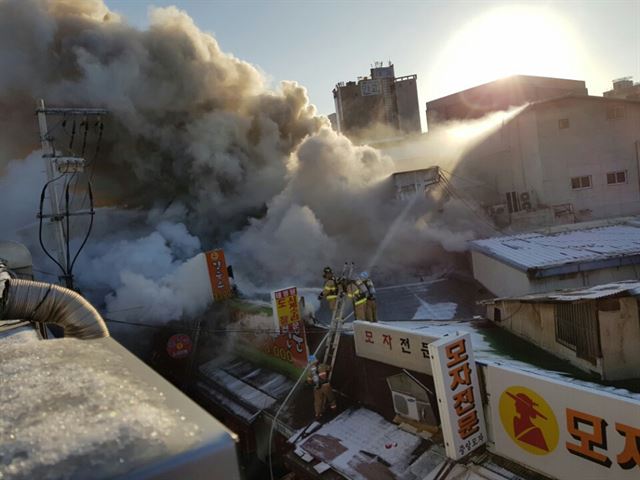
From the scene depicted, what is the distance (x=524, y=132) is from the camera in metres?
26.0

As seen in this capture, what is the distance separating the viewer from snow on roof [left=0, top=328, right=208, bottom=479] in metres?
1.25

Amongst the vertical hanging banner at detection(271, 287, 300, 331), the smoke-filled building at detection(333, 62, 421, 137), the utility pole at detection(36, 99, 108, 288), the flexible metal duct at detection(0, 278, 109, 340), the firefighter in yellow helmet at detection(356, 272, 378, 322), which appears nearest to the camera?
the flexible metal duct at detection(0, 278, 109, 340)

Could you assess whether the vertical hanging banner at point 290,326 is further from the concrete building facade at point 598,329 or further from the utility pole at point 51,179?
the concrete building facade at point 598,329

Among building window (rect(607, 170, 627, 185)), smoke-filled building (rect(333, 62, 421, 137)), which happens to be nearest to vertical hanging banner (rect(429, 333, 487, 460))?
building window (rect(607, 170, 627, 185))

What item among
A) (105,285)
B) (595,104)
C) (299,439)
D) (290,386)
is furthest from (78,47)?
(595,104)

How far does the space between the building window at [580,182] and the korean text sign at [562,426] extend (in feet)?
69.4

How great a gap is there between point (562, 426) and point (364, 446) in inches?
167

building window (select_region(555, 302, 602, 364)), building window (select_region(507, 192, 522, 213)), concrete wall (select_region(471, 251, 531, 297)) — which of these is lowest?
concrete wall (select_region(471, 251, 531, 297))

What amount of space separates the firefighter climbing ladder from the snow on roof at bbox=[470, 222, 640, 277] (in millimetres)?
5793

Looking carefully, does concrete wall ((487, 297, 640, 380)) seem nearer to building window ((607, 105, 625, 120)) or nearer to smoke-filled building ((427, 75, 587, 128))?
building window ((607, 105, 625, 120))

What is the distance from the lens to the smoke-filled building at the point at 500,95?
36.8 m

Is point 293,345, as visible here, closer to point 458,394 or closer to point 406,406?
point 406,406

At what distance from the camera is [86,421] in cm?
146

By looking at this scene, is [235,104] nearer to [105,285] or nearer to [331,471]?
[105,285]
